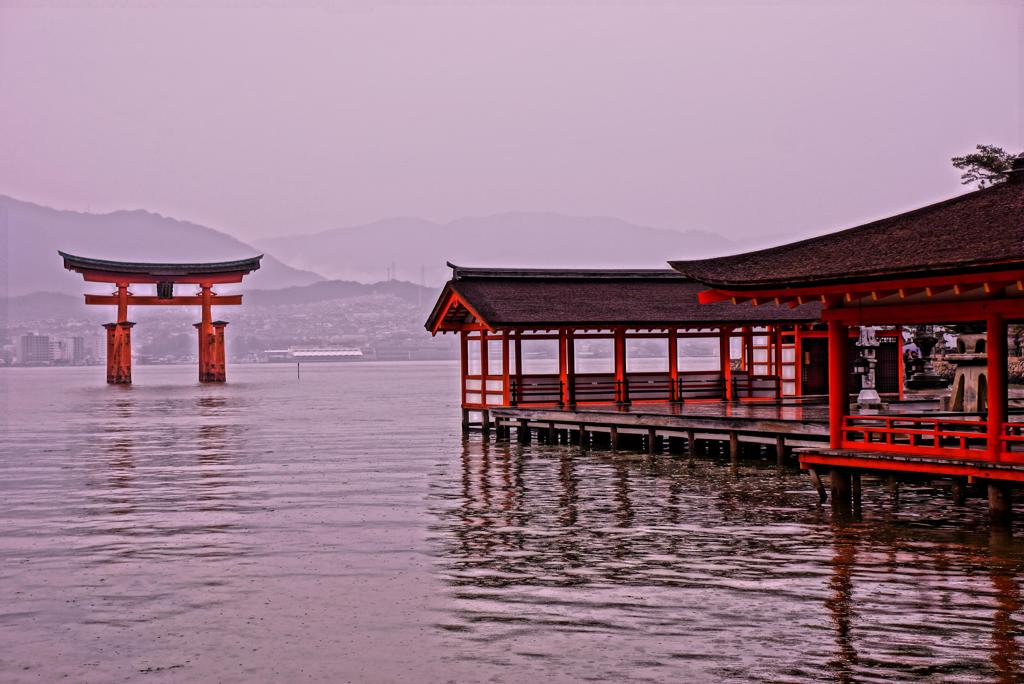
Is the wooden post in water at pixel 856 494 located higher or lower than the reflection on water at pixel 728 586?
higher

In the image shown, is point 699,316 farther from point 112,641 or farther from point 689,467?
point 112,641

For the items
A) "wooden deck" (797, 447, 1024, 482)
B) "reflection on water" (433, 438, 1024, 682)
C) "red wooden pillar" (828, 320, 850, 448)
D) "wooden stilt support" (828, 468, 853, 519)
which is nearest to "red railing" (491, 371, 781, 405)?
"reflection on water" (433, 438, 1024, 682)

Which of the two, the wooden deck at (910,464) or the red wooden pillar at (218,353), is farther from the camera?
the red wooden pillar at (218,353)

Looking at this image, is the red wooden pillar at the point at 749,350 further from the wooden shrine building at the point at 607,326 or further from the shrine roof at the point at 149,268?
the shrine roof at the point at 149,268

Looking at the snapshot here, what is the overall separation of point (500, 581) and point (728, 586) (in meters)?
2.80

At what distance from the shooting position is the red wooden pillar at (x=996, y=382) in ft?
56.6

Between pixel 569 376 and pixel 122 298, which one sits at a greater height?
pixel 122 298

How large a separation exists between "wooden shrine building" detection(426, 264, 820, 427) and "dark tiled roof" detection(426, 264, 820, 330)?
0.03m

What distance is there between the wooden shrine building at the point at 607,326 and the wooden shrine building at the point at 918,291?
46.1 ft

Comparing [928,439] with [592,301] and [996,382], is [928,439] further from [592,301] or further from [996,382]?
[592,301]

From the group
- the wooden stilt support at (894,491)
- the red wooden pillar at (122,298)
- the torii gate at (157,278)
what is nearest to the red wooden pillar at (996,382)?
the wooden stilt support at (894,491)

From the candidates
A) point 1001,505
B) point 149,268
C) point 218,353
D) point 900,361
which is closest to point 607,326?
point 900,361

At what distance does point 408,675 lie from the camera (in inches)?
438

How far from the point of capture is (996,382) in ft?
57.1
